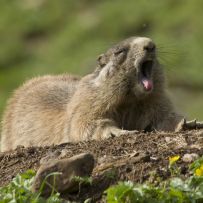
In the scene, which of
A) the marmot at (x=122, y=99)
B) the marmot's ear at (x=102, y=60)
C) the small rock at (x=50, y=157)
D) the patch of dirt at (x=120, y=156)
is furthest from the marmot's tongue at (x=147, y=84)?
the small rock at (x=50, y=157)

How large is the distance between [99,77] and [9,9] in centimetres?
1484

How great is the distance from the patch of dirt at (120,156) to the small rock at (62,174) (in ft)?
0.29

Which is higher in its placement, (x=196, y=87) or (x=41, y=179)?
(x=196, y=87)

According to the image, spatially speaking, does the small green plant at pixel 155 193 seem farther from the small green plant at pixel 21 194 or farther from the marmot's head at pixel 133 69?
the marmot's head at pixel 133 69

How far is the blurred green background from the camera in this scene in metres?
19.4

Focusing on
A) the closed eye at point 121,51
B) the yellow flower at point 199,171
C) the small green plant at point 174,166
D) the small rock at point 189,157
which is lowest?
the yellow flower at point 199,171

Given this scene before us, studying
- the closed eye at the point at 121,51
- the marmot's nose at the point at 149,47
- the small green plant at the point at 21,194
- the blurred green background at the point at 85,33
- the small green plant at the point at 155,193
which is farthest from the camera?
the blurred green background at the point at 85,33

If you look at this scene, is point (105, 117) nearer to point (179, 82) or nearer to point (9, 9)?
point (179, 82)

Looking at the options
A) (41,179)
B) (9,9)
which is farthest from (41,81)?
(9,9)

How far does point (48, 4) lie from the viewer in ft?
78.3

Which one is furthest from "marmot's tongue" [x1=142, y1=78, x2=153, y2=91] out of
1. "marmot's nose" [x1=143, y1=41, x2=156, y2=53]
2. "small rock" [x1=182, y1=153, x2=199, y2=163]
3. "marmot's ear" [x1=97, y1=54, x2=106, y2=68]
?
"small rock" [x1=182, y1=153, x2=199, y2=163]

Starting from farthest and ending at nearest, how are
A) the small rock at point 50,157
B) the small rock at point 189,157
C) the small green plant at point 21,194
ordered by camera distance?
the small rock at point 50,157 < the small rock at point 189,157 < the small green plant at point 21,194

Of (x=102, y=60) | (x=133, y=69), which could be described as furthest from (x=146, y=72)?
(x=102, y=60)

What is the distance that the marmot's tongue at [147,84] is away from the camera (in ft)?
28.8
